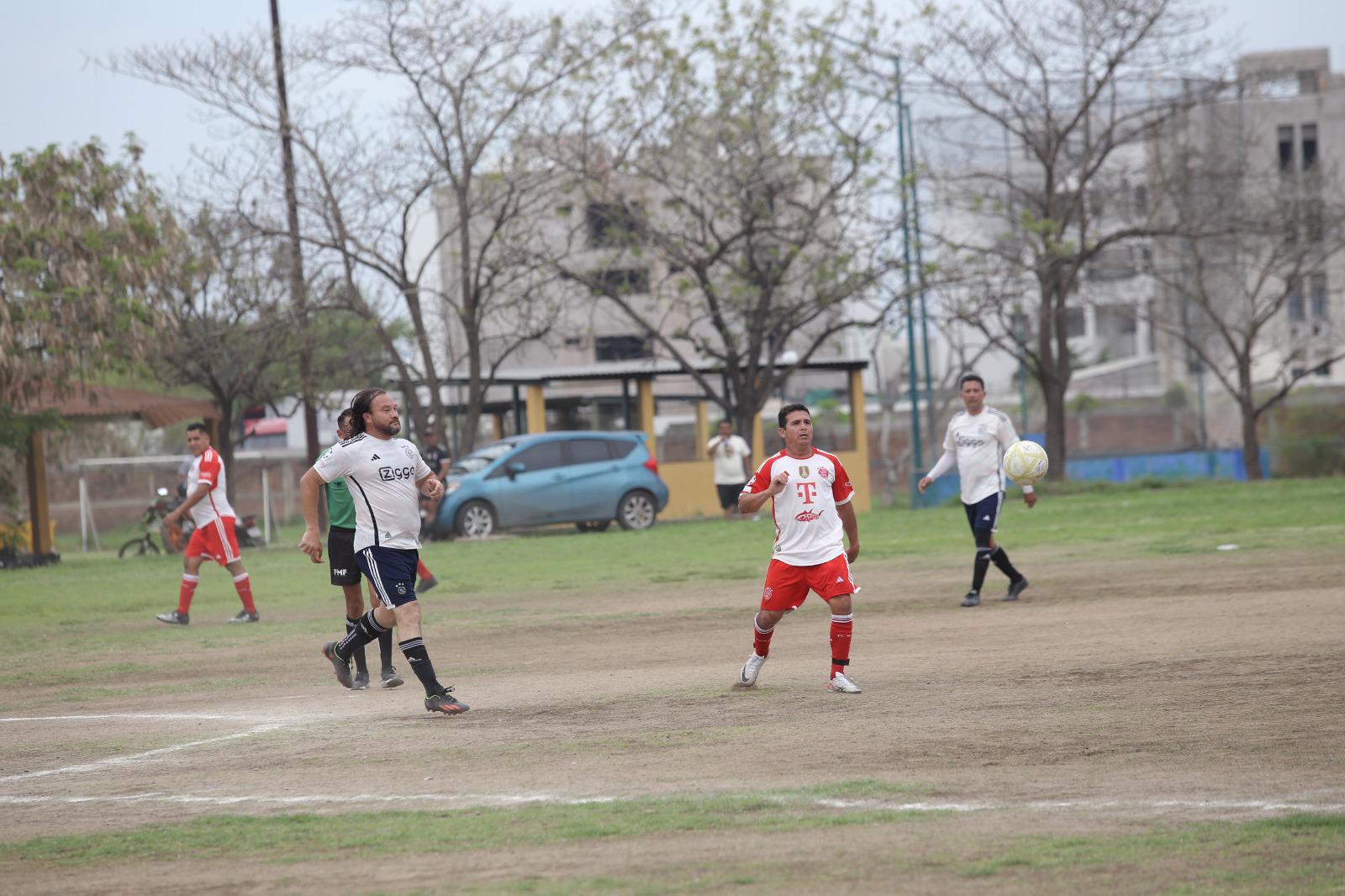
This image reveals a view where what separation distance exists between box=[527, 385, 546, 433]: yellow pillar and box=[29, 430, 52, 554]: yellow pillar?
921 cm

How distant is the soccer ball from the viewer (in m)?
12.8

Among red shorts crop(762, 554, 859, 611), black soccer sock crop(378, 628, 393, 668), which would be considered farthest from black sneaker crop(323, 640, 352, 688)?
red shorts crop(762, 554, 859, 611)

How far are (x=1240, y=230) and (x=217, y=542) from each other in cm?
2364

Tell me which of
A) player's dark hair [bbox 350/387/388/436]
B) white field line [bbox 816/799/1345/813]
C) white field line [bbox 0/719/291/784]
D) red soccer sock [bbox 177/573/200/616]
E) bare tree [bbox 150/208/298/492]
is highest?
bare tree [bbox 150/208/298/492]

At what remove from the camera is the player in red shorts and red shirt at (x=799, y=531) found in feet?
30.2

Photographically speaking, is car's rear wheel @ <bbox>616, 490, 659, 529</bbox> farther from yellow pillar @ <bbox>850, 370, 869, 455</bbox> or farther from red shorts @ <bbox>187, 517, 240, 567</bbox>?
red shorts @ <bbox>187, 517, 240, 567</bbox>

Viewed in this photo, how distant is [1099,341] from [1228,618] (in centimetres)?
6350

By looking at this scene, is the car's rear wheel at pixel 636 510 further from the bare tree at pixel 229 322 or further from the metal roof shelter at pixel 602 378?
the bare tree at pixel 229 322

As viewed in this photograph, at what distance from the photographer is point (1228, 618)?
1170 cm

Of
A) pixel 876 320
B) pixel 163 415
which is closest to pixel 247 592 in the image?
pixel 163 415

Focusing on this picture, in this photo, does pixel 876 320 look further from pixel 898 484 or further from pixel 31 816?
pixel 31 816

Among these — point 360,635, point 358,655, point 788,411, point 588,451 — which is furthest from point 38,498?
point 788,411

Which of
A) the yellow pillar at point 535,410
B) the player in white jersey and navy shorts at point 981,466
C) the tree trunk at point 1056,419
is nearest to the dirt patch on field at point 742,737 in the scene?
the player in white jersey and navy shorts at point 981,466

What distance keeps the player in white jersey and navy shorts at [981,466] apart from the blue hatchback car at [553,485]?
1396 centimetres
